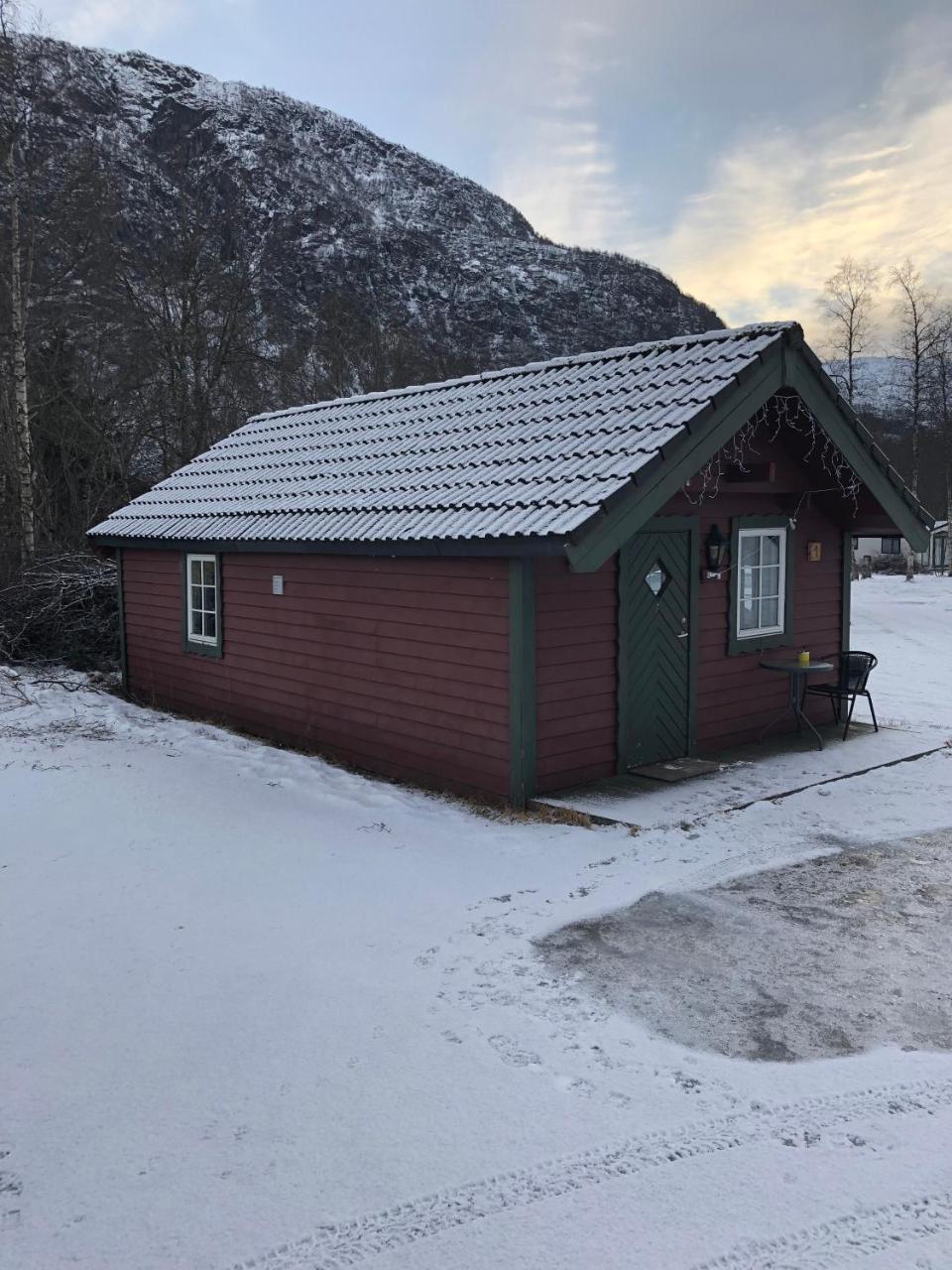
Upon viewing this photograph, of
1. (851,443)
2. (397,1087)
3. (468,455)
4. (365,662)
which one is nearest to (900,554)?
(851,443)

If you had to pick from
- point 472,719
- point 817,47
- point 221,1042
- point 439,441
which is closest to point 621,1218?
point 221,1042

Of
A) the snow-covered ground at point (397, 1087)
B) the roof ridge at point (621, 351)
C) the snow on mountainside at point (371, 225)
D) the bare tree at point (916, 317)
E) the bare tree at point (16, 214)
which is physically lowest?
the snow-covered ground at point (397, 1087)

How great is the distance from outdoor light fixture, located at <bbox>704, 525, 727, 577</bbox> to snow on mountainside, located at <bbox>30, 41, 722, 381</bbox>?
5956cm

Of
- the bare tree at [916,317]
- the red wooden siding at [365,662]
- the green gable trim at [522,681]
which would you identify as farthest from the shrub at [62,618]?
A: the bare tree at [916,317]

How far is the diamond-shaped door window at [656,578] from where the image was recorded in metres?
7.93

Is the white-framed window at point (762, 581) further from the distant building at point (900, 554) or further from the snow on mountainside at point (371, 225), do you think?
the snow on mountainside at point (371, 225)

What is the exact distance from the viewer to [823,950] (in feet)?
15.3

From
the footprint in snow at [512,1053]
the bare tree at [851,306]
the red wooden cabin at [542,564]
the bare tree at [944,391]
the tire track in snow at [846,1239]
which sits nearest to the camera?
the tire track in snow at [846,1239]

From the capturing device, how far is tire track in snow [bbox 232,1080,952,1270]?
8.70ft

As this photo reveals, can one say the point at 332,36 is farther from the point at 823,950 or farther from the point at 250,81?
the point at 250,81

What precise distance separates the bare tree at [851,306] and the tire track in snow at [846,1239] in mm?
37894

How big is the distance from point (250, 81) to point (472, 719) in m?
150

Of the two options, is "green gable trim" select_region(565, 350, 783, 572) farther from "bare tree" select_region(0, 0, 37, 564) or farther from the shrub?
"bare tree" select_region(0, 0, 37, 564)

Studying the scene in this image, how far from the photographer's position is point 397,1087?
3.43 metres
